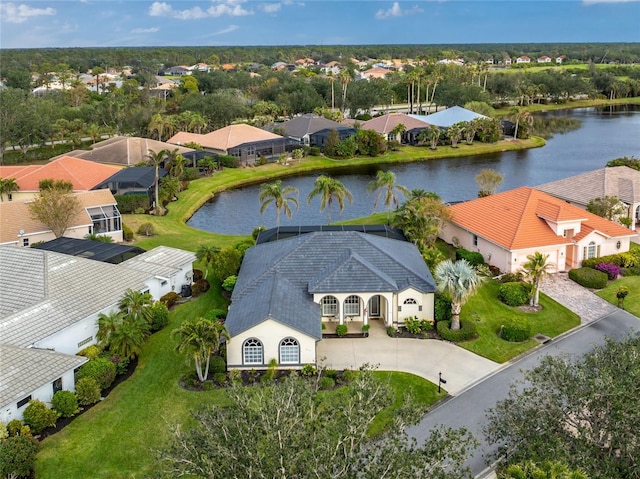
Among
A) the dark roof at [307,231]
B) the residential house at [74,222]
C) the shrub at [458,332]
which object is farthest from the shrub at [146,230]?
the shrub at [458,332]

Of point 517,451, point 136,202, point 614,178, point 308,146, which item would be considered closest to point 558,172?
point 614,178

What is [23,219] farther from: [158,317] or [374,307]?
[374,307]

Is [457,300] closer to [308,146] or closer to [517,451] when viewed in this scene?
[517,451]

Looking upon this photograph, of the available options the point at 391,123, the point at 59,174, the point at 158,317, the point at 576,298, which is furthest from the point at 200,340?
the point at 391,123

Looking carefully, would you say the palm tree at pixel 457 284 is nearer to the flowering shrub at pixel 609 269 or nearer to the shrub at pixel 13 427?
the flowering shrub at pixel 609 269

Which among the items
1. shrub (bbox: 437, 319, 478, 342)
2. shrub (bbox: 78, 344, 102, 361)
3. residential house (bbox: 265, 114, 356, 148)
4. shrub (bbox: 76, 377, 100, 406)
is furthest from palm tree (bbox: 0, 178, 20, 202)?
residential house (bbox: 265, 114, 356, 148)

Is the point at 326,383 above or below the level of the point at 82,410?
above

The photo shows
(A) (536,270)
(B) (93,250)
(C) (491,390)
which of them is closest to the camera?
(C) (491,390)
